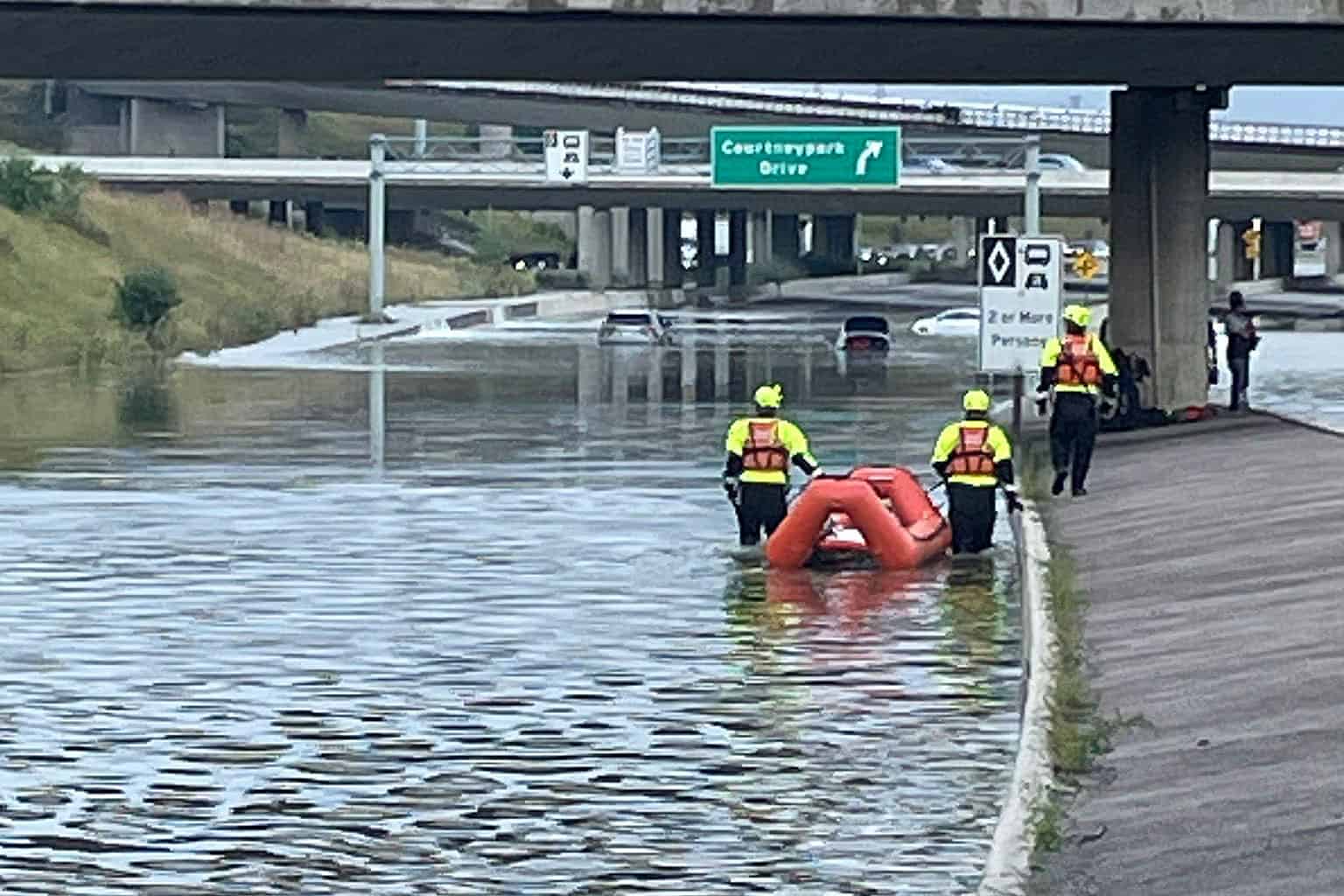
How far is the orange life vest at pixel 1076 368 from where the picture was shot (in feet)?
99.1

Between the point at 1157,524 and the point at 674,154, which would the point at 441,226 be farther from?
the point at 1157,524

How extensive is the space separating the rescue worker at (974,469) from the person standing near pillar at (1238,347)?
16.0 meters

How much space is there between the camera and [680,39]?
34281mm

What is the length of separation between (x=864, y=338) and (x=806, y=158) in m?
13.6

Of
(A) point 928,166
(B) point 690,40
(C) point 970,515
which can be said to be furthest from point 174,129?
(C) point 970,515

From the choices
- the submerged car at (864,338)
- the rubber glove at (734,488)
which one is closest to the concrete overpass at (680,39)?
the rubber glove at (734,488)

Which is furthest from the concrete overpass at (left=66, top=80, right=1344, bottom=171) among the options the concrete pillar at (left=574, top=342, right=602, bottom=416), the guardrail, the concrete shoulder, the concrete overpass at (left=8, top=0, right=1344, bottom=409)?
the concrete shoulder

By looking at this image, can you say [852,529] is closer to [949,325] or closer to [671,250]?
[949,325]

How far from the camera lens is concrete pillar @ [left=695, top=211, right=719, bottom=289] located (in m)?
140

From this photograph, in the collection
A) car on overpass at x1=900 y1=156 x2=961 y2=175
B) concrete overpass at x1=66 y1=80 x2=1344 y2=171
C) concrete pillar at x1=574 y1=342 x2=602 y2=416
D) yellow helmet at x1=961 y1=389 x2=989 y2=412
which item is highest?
concrete overpass at x1=66 y1=80 x2=1344 y2=171

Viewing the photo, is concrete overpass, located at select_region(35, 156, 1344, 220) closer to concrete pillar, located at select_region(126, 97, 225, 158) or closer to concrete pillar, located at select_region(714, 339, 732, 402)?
concrete pillar, located at select_region(714, 339, 732, 402)

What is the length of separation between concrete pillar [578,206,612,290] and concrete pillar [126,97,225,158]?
2283 centimetres

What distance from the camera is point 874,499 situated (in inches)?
1018

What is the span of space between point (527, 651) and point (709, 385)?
38.7 metres
